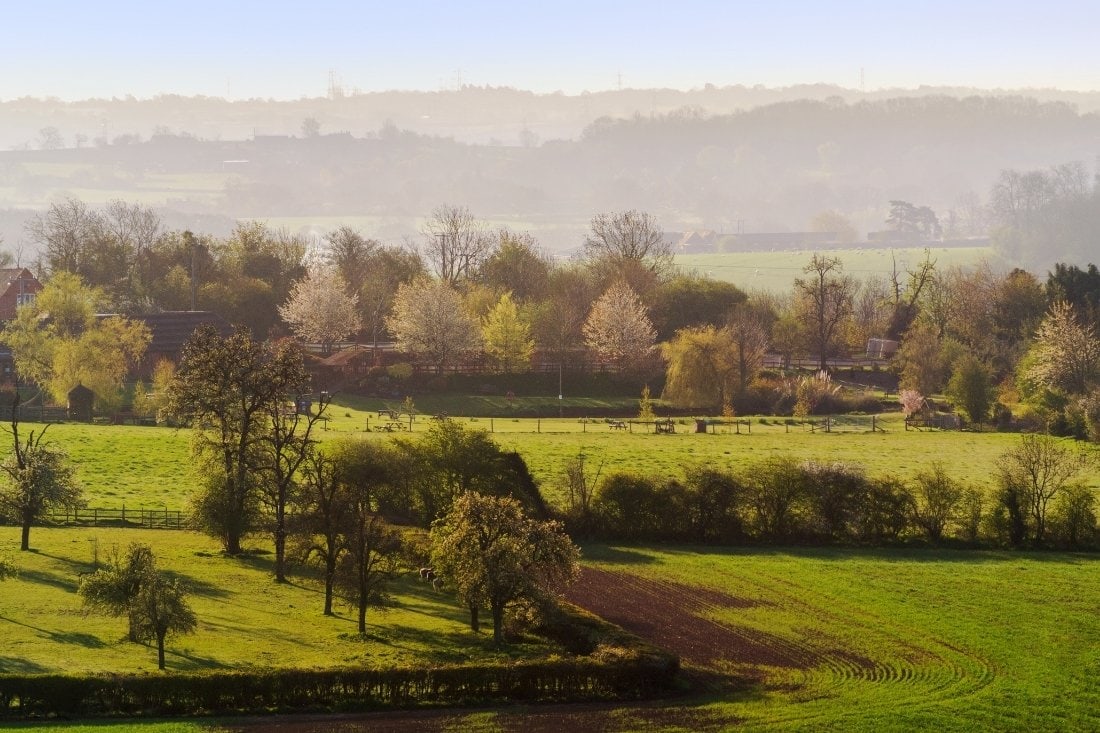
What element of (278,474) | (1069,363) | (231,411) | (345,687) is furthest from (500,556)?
(1069,363)

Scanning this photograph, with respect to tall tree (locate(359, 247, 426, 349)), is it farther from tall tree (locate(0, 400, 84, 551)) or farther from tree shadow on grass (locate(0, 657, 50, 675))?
tree shadow on grass (locate(0, 657, 50, 675))

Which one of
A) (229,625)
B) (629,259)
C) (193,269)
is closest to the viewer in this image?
(229,625)

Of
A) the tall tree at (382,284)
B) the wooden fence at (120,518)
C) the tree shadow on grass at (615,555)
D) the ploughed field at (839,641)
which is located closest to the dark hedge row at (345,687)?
the ploughed field at (839,641)

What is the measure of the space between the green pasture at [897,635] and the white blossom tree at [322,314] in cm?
6601

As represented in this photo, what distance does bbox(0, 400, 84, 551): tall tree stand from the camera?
55.2 metres

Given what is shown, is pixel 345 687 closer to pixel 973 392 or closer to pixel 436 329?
pixel 973 392

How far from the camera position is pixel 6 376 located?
343 ft

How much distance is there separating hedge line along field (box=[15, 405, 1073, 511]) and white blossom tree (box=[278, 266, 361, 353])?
86.4 feet

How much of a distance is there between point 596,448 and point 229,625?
3599cm

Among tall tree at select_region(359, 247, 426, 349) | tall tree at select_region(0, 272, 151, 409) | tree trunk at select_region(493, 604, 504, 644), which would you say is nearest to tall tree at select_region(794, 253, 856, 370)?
tall tree at select_region(359, 247, 426, 349)

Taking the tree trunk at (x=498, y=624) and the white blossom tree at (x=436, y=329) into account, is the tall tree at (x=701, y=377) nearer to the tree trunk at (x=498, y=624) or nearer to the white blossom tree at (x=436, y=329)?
the white blossom tree at (x=436, y=329)

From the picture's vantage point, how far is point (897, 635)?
45938mm

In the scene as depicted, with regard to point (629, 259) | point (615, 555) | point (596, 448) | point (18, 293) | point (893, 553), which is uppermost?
point (629, 259)

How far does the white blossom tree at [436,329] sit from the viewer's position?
113 metres
